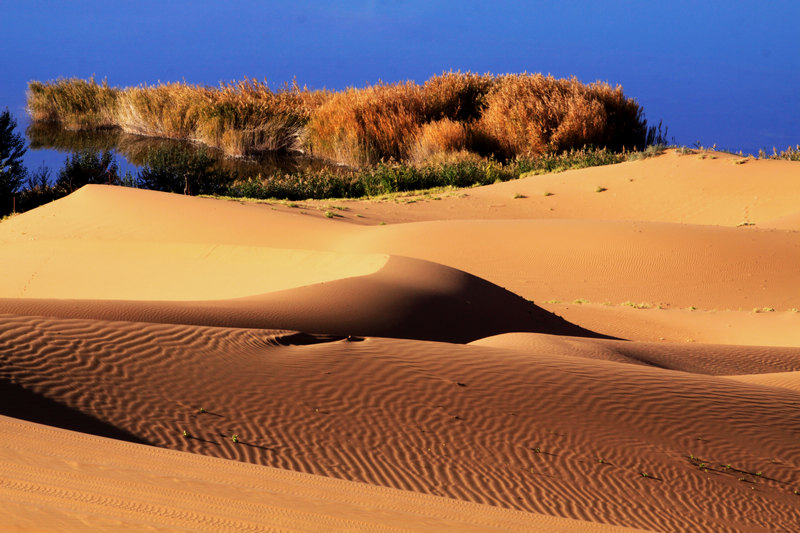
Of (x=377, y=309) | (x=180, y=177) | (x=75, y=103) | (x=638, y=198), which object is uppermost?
(x=75, y=103)

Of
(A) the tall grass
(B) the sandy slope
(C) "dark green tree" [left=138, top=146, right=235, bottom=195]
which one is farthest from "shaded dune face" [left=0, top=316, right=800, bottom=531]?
(A) the tall grass

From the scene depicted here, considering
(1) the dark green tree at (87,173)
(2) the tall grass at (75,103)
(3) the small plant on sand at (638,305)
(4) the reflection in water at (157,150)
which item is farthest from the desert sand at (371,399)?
(2) the tall grass at (75,103)

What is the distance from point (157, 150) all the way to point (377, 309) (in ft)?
63.9

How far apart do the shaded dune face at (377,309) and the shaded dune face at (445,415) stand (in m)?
0.86

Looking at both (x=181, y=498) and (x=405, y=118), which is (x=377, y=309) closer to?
(x=181, y=498)

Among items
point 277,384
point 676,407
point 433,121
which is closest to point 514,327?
point 676,407

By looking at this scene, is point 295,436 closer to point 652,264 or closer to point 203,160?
point 652,264

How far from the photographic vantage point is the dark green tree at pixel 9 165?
62.8ft

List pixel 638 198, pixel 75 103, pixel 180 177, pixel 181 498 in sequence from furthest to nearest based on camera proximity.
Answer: pixel 75 103, pixel 180 177, pixel 638 198, pixel 181 498

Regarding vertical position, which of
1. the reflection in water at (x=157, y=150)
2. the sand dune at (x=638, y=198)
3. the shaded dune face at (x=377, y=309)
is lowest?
the shaded dune face at (x=377, y=309)

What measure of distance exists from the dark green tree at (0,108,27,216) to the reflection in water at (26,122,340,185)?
2555mm

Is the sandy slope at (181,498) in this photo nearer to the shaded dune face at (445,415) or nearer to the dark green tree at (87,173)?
the shaded dune face at (445,415)

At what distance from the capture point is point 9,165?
21.1 metres

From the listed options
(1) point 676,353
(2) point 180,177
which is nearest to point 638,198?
(1) point 676,353
